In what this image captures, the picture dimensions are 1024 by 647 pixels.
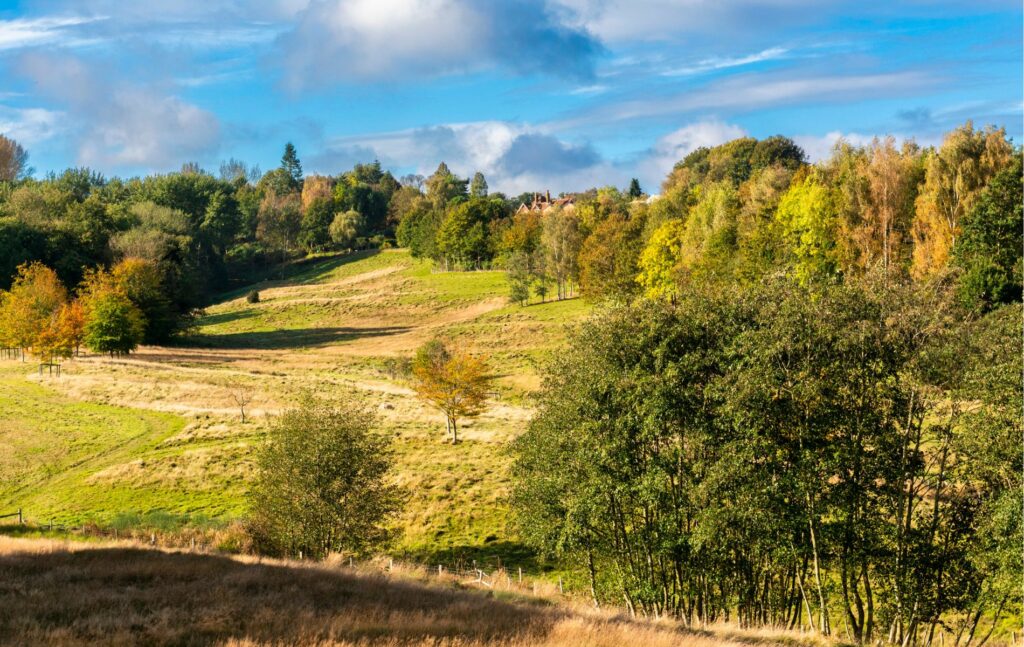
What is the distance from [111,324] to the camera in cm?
8688

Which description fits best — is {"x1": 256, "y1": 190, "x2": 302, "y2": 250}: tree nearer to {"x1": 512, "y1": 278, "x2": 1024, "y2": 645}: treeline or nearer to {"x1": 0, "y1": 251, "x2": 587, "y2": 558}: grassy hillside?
{"x1": 0, "y1": 251, "x2": 587, "y2": 558}: grassy hillside

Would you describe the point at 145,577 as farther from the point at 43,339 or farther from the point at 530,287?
the point at 530,287

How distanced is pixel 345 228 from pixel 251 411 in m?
118

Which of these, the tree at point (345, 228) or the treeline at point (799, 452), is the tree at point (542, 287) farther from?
the treeline at point (799, 452)

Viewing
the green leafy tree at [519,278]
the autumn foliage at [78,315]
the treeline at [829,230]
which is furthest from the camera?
the green leafy tree at [519,278]

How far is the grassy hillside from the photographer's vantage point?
4597 centimetres

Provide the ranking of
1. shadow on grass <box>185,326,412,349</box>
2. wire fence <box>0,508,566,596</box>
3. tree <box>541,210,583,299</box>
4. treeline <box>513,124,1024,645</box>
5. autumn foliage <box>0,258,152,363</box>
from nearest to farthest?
treeline <box>513,124,1024,645</box>
wire fence <box>0,508,566,596</box>
autumn foliage <box>0,258,152,363</box>
shadow on grass <box>185,326,412,349</box>
tree <box>541,210,583,299</box>

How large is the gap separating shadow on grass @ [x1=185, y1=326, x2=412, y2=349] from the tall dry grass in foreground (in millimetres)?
82796

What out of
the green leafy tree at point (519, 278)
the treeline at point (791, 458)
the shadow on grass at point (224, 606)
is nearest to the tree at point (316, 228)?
the green leafy tree at point (519, 278)

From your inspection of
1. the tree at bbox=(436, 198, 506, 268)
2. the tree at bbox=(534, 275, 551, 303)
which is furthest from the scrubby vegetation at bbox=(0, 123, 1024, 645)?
the tree at bbox=(436, 198, 506, 268)

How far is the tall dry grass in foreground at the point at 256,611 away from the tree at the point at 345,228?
6277 inches

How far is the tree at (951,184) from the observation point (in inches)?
2633

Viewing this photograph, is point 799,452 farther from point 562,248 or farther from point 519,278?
point 562,248

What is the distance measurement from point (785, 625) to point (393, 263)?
141834mm
